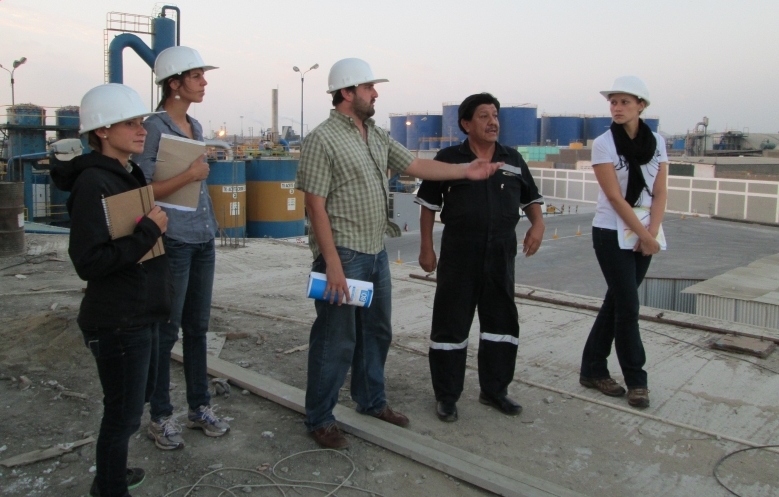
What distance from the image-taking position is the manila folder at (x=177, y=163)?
295 centimetres

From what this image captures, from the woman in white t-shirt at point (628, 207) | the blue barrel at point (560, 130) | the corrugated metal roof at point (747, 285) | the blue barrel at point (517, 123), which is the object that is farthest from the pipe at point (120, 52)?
the blue barrel at point (560, 130)

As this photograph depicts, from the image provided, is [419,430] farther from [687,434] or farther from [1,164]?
[1,164]

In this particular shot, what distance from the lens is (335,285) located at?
305 centimetres

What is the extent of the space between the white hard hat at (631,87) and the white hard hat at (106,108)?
258cm

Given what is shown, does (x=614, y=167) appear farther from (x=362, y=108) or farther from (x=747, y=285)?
(x=747, y=285)

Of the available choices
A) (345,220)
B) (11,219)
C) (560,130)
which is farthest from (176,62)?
(560,130)

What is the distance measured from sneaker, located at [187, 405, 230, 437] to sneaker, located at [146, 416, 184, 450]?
11 centimetres

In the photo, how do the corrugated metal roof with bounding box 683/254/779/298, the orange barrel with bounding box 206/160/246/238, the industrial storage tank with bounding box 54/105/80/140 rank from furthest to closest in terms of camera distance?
the industrial storage tank with bounding box 54/105/80/140 → the orange barrel with bounding box 206/160/246/238 → the corrugated metal roof with bounding box 683/254/779/298

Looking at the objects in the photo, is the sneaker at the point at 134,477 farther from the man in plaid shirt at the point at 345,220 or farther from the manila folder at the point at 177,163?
the manila folder at the point at 177,163

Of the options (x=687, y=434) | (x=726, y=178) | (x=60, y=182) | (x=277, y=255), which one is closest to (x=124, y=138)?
(x=60, y=182)

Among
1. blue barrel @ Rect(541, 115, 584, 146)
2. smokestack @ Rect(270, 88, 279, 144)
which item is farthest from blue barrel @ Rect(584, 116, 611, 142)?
smokestack @ Rect(270, 88, 279, 144)

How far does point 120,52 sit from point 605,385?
535cm

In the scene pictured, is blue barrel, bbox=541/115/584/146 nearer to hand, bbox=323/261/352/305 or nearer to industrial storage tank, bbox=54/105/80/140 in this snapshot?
industrial storage tank, bbox=54/105/80/140

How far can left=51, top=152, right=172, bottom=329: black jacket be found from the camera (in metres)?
2.32
